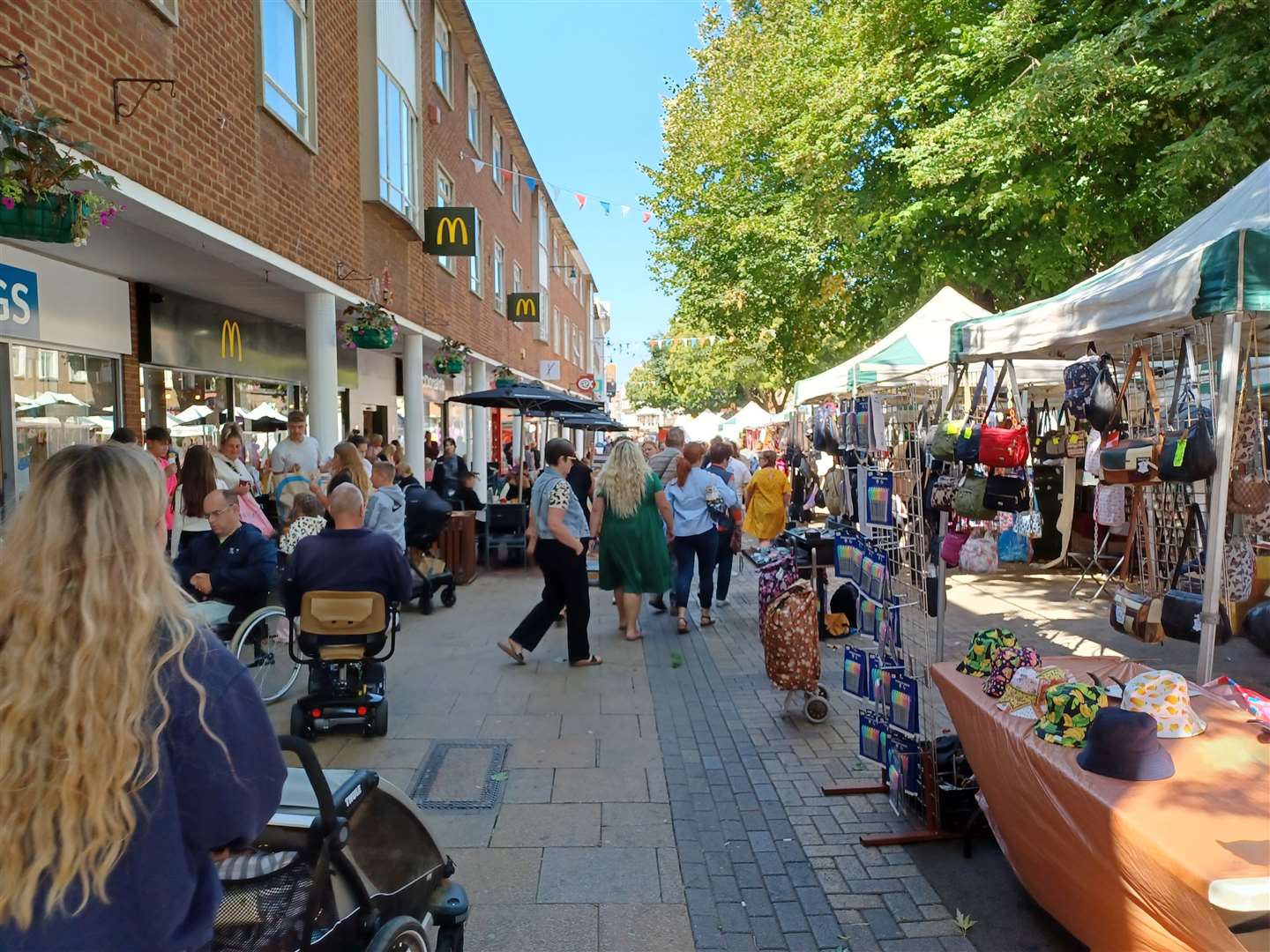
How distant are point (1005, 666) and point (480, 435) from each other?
2306cm

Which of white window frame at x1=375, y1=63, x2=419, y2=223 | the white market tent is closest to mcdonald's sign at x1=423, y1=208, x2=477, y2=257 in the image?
white window frame at x1=375, y1=63, x2=419, y2=223

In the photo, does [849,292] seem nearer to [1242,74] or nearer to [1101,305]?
[1242,74]

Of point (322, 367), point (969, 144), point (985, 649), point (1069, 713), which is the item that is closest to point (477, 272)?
point (322, 367)

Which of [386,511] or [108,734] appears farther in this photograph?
[386,511]

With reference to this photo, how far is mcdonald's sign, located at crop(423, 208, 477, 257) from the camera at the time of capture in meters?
13.1

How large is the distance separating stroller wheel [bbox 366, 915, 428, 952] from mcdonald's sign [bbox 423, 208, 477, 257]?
12.0 m

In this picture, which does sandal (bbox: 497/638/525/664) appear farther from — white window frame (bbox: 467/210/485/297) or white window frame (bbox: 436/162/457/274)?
white window frame (bbox: 467/210/485/297)

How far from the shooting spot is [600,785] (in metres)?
4.38

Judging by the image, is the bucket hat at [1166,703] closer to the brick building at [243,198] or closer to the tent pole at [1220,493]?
the tent pole at [1220,493]

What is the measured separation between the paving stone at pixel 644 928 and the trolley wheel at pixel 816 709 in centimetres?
226

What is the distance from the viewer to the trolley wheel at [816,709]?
17.4 feet

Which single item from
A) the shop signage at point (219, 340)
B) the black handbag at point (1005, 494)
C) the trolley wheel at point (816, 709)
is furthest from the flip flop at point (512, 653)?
the shop signage at point (219, 340)

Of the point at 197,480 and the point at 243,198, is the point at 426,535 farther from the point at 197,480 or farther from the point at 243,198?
the point at 243,198

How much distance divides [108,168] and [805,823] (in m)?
5.93
